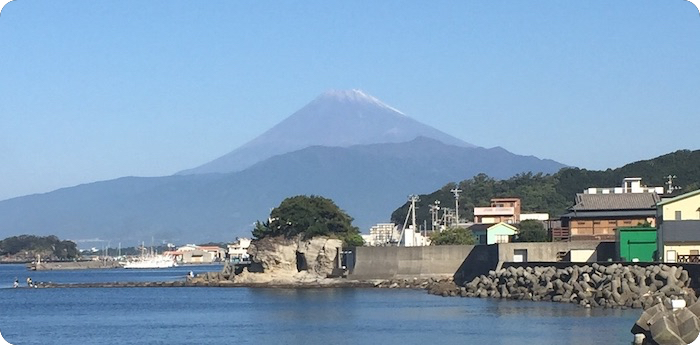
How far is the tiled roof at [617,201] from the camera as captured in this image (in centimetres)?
4669

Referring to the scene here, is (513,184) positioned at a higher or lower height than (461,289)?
higher

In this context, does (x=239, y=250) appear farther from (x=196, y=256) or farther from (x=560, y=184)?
(x=560, y=184)

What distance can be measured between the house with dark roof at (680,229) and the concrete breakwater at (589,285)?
2.57 meters

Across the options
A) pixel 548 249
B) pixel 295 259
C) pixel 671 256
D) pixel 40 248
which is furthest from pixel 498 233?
pixel 40 248

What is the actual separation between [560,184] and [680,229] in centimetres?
7046

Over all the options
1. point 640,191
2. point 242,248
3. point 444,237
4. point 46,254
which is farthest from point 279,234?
point 46,254

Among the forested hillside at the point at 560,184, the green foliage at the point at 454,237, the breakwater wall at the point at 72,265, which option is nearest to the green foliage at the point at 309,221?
the green foliage at the point at 454,237

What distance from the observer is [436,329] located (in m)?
29.2

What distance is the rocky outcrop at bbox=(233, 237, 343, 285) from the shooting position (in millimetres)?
58094

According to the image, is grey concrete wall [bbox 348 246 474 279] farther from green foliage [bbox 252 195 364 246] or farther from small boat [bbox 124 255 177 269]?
small boat [bbox 124 255 177 269]

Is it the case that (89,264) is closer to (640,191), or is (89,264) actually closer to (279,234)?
(279,234)

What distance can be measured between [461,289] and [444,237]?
46.2 feet

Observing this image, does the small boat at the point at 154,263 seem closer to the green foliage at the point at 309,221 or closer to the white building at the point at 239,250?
the white building at the point at 239,250

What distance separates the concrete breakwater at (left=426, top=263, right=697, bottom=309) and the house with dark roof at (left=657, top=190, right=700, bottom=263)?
2.57 meters
